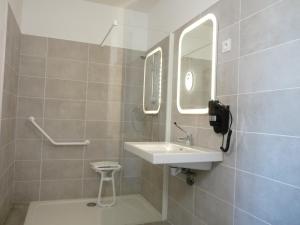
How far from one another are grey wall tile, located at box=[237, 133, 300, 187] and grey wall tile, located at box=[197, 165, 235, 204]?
14 cm

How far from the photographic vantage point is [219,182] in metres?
1.68

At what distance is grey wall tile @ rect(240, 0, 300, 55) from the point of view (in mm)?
1194

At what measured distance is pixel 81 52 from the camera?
9.60 feet

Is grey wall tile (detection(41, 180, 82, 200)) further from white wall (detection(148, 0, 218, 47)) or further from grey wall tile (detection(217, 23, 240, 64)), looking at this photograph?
grey wall tile (detection(217, 23, 240, 64))

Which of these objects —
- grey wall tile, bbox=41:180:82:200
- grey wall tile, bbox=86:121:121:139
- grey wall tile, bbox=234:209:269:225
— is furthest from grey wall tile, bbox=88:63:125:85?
grey wall tile, bbox=234:209:269:225

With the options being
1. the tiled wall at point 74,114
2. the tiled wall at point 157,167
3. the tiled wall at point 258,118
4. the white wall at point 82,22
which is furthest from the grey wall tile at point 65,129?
the tiled wall at point 258,118

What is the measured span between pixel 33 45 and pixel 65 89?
24.2 inches

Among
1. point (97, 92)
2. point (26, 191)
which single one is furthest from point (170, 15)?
point (26, 191)

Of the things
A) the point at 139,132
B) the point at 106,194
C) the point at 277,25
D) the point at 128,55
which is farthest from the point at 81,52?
the point at 277,25

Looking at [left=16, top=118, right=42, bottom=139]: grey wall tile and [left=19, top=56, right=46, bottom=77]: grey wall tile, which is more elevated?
[left=19, top=56, right=46, bottom=77]: grey wall tile

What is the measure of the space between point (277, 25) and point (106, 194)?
7.86ft

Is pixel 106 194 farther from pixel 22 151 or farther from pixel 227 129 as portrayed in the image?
pixel 227 129

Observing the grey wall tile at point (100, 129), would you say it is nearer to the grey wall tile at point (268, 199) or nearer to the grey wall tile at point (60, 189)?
the grey wall tile at point (60, 189)

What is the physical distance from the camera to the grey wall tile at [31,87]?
271 cm
